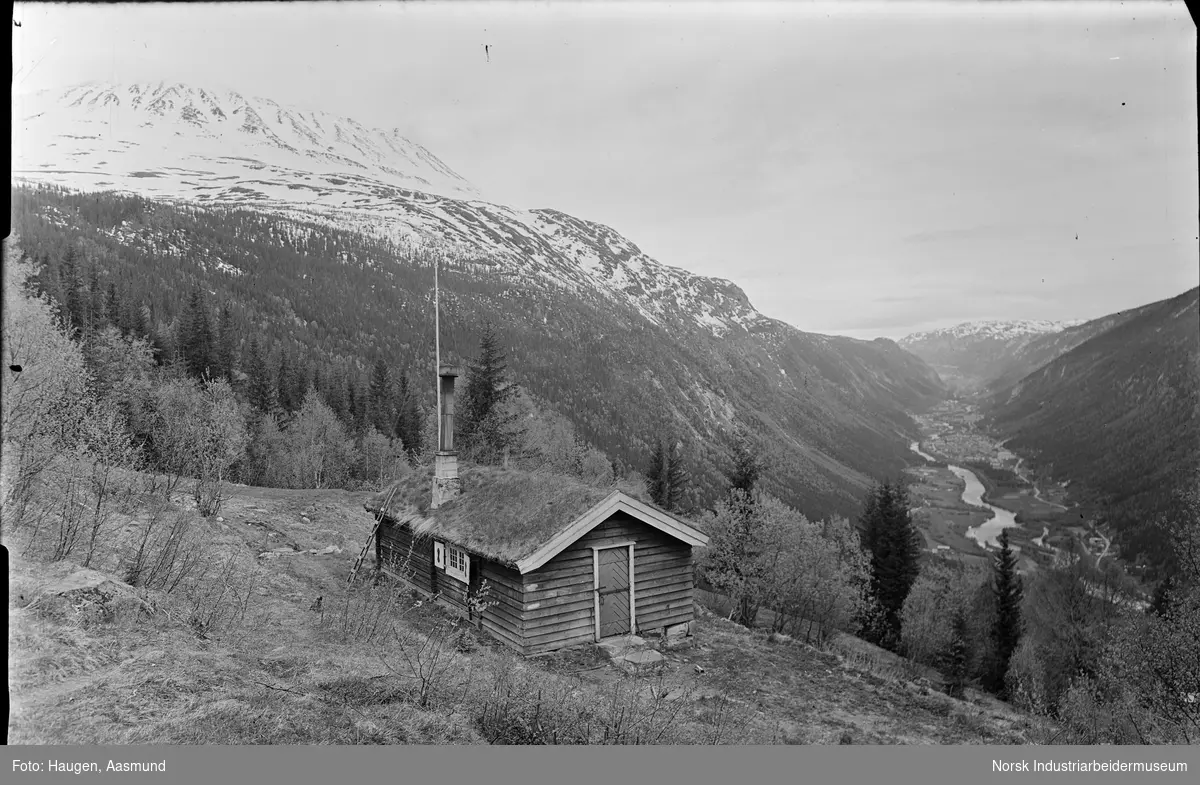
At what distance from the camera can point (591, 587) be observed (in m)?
11.7

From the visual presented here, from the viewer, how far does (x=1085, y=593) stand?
48281 millimetres

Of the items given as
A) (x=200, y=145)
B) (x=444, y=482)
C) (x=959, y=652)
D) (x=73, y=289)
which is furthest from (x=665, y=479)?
(x=200, y=145)

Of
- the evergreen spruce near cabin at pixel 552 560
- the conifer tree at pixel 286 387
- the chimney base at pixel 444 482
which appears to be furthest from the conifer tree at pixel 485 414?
the conifer tree at pixel 286 387

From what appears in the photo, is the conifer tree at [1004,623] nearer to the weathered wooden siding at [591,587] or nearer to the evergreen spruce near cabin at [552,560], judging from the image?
the weathered wooden siding at [591,587]

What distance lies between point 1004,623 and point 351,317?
71.4 m

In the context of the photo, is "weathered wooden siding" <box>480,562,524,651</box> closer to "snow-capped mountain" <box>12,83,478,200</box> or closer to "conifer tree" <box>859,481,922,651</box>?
"snow-capped mountain" <box>12,83,478,200</box>

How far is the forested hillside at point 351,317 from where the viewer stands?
48281 mm

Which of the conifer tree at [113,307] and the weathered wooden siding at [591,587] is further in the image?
the conifer tree at [113,307]

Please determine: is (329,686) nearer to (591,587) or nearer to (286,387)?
(591,587)

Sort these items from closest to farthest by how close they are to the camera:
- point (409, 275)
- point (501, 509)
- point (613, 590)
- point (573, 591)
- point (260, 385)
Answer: point (573, 591), point (613, 590), point (501, 509), point (260, 385), point (409, 275)

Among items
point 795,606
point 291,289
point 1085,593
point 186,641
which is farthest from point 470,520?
point 291,289

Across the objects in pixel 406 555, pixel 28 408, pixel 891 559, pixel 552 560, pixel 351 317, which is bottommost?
pixel 891 559

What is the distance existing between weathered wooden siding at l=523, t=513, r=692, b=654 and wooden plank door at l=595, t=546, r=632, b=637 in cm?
19

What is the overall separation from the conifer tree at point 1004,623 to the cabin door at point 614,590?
139 ft
